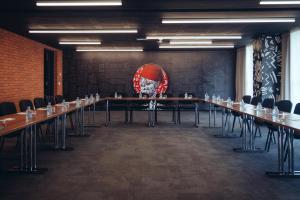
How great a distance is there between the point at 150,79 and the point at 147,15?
7.24m

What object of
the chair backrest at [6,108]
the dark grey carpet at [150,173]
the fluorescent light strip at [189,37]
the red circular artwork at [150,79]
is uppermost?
the fluorescent light strip at [189,37]

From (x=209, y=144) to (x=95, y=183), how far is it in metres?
3.27

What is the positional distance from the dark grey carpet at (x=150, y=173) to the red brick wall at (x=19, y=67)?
297cm

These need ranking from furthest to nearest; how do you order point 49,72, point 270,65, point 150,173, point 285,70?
point 49,72 → point 270,65 → point 285,70 → point 150,173

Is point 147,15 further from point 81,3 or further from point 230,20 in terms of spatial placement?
point 230,20

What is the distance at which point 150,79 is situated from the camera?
47.6 feet

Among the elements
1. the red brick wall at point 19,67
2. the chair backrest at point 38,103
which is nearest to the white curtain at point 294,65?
the chair backrest at point 38,103

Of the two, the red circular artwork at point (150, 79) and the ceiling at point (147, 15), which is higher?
the ceiling at point (147, 15)

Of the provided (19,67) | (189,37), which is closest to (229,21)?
(189,37)

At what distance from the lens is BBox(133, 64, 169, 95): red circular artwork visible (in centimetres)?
1449

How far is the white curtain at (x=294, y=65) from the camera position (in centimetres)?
964

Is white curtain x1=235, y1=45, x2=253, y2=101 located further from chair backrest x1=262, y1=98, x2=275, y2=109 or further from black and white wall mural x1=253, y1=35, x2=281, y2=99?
chair backrest x1=262, y1=98, x2=275, y2=109

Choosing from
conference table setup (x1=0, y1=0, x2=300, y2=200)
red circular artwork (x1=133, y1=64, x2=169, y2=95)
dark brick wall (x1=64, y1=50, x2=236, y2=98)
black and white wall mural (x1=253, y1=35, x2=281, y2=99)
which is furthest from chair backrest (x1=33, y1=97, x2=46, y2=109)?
red circular artwork (x1=133, y1=64, x2=169, y2=95)

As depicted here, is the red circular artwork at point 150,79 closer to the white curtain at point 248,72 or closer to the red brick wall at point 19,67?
the white curtain at point 248,72
